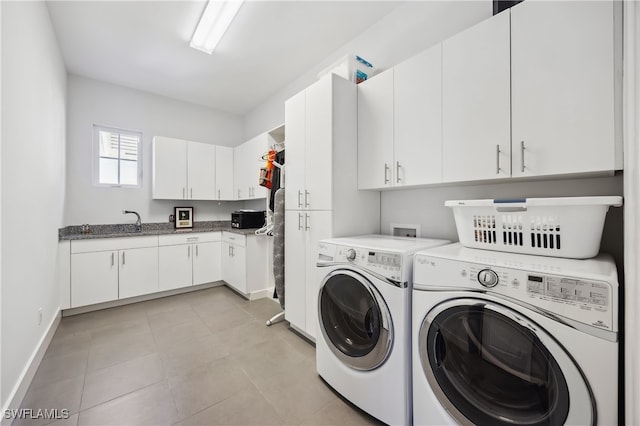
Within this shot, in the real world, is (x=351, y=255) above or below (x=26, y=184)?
below

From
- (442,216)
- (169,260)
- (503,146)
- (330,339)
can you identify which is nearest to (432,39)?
(503,146)

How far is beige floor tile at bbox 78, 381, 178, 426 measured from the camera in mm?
1409

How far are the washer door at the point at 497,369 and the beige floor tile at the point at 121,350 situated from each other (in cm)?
219

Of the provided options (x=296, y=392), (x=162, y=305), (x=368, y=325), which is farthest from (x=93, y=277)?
(x=368, y=325)

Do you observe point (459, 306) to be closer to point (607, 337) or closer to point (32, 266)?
point (607, 337)

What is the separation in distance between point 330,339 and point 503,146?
151 centimetres

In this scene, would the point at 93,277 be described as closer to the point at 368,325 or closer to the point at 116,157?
the point at 116,157

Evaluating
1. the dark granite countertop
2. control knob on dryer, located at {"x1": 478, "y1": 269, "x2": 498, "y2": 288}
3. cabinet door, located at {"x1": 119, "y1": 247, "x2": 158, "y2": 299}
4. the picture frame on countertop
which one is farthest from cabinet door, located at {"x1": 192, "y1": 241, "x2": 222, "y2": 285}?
control knob on dryer, located at {"x1": 478, "y1": 269, "x2": 498, "y2": 288}

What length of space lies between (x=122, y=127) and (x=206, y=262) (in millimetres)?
2231

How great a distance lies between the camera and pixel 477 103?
1466 mm

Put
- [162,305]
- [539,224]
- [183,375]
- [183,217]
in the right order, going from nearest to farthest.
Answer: [539,224]
[183,375]
[162,305]
[183,217]

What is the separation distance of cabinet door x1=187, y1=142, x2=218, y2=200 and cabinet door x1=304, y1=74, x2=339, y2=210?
2399mm

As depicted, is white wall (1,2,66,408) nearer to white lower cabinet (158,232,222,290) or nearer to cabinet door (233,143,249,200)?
white lower cabinet (158,232,222,290)

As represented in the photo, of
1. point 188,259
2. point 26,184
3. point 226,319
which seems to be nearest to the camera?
point 26,184
